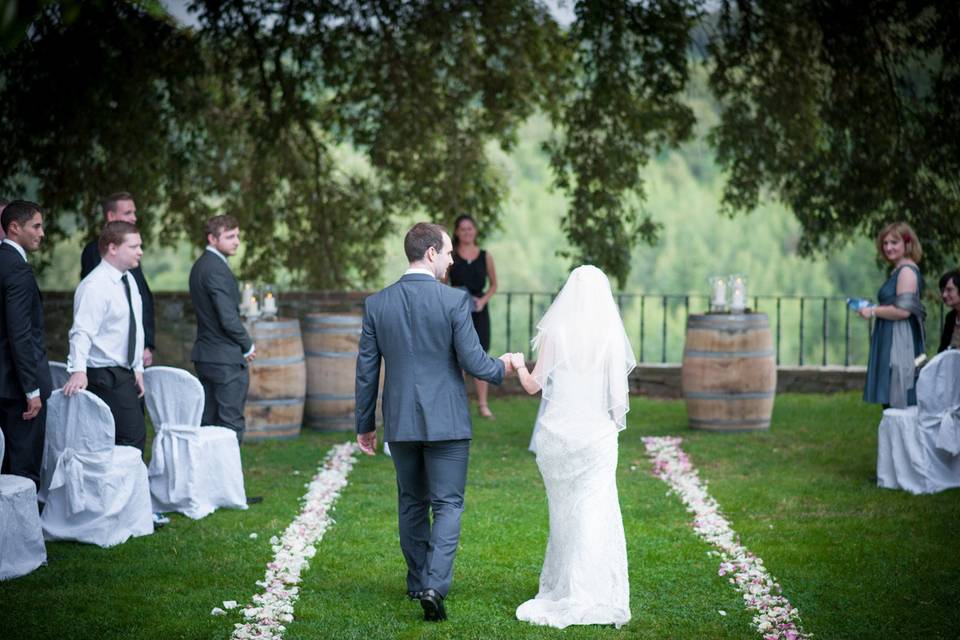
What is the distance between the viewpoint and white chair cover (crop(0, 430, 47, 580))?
5.35m

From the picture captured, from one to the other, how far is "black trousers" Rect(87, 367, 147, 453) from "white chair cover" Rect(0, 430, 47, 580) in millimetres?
876

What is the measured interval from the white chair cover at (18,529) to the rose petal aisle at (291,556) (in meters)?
1.14

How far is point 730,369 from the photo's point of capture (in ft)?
31.8

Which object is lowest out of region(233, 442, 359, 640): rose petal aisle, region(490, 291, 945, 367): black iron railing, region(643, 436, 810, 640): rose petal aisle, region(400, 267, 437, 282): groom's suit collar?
region(490, 291, 945, 367): black iron railing

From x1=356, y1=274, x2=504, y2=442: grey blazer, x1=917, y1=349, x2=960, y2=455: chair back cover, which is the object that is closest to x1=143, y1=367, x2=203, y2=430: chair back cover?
x1=356, y1=274, x2=504, y2=442: grey blazer

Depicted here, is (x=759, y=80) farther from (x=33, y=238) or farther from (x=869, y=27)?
(x=33, y=238)

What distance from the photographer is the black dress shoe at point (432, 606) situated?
15.3 ft

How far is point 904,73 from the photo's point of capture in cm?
1121

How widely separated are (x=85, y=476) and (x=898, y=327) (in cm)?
547

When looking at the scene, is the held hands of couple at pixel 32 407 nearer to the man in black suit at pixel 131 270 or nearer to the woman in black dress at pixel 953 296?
the man in black suit at pixel 131 270

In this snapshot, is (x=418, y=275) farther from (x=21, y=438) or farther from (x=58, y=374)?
(x=58, y=374)

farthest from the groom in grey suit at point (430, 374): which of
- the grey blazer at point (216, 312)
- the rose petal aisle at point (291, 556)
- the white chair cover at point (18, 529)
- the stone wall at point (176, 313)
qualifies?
the stone wall at point (176, 313)

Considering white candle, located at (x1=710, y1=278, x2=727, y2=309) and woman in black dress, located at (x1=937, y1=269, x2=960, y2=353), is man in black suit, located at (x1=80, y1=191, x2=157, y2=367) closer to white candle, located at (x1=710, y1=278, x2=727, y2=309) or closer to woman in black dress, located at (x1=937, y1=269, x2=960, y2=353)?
white candle, located at (x1=710, y1=278, x2=727, y2=309)

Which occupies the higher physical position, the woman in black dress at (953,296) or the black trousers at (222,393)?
the woman in black dress at (953,296)
